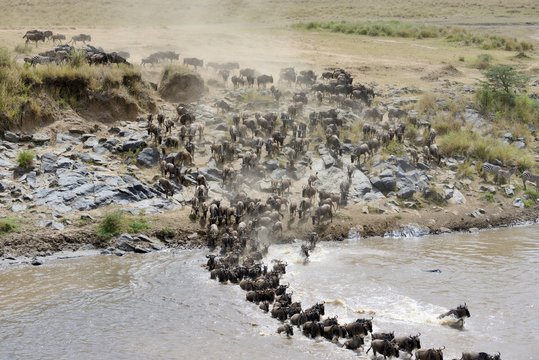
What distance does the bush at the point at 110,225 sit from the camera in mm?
19422

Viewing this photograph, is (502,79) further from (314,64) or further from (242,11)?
(242,11)

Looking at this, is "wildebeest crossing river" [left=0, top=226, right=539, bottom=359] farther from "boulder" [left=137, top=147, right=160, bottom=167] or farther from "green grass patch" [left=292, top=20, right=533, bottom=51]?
"green grass patch" [left=292, top=20, right=533, bottom=51]

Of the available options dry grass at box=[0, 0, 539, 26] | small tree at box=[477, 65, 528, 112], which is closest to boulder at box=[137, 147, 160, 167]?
small tree at box=[477, 65, 528, 112]

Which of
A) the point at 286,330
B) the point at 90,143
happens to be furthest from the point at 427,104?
the point at 286,330

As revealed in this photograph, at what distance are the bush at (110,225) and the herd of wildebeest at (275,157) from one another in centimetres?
237

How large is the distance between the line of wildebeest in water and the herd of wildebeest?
0.02 meters

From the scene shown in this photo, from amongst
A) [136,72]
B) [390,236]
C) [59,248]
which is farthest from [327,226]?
[136,72]

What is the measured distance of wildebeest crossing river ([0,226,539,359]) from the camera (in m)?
13.7

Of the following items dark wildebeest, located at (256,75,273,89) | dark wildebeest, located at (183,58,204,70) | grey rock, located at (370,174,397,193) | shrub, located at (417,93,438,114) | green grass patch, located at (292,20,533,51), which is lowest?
grey rock, located at (370,174,397,193)

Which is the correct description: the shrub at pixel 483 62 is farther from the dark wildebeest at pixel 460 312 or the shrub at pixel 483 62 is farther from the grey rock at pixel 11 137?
the dark wildebeest at pixel 460 312

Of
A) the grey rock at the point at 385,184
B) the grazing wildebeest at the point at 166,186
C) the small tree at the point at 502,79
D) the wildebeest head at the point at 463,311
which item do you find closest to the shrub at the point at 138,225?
the grazing wildebeest at the point at 166,186

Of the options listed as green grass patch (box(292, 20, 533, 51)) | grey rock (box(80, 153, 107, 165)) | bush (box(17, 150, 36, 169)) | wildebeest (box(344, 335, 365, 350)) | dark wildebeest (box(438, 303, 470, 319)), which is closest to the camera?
wildebeest (box(344, 335, 365, 350))

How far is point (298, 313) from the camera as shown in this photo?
1469 cm

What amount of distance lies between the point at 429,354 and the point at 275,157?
13100mm
